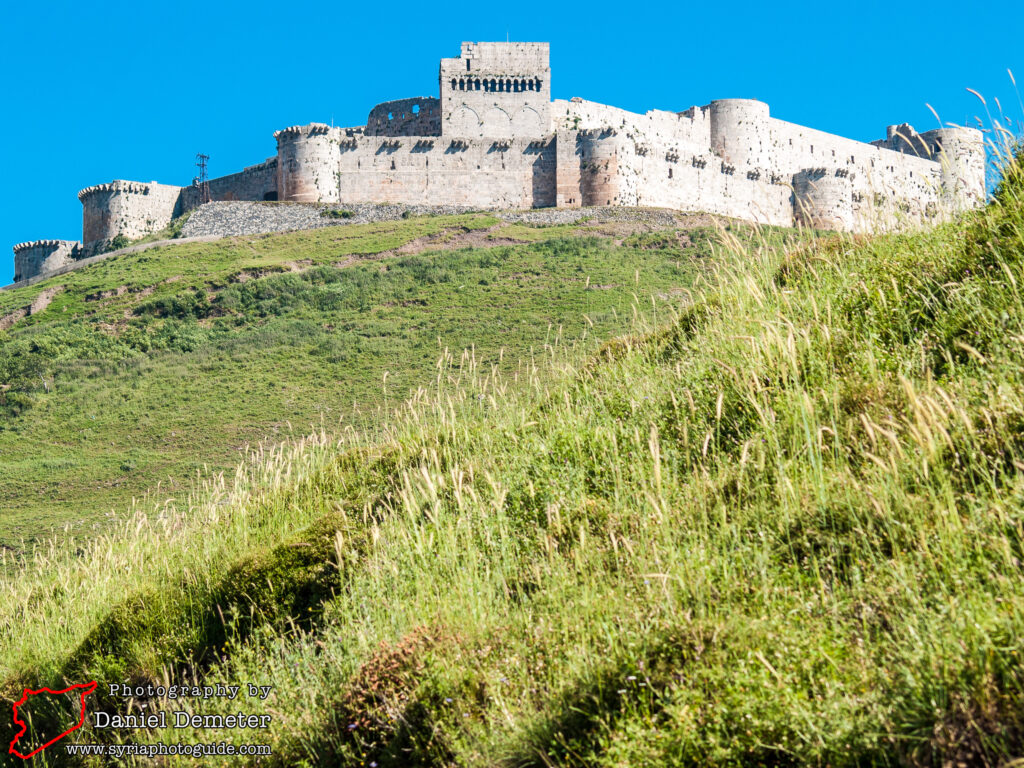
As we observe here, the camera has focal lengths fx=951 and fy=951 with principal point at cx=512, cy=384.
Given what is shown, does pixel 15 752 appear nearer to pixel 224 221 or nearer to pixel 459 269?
pixel 459 269

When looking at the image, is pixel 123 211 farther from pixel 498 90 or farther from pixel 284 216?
pixel 498 90

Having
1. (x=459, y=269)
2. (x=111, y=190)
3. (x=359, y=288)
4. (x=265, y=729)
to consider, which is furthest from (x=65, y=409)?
(x=111, y=190)

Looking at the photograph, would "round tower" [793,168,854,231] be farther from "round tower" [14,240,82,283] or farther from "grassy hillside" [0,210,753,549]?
"round tower" [14,240,82,283]

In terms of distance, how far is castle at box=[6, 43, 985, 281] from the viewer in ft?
177

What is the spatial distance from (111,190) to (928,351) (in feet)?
198

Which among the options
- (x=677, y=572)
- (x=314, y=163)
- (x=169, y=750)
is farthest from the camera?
(x=314, y=163)

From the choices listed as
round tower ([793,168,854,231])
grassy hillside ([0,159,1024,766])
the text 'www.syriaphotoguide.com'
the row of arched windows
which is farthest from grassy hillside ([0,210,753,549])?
round tower ([793,168,854,231])

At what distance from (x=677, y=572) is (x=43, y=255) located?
206 feet

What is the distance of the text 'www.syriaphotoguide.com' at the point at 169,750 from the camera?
4.04 m

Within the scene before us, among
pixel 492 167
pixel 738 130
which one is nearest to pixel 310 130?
pixel 492 167

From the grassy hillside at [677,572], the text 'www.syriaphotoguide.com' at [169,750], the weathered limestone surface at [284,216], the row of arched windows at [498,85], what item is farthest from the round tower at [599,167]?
the text 'www.syriaphotoguide.com' at [169,750]

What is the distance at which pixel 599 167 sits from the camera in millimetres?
53281

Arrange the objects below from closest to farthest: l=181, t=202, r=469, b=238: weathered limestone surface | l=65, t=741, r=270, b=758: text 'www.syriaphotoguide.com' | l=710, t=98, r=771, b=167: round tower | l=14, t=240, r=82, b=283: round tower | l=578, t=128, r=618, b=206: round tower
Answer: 1. l=65, t=741, r=270, b=758: text 'www.syriaphotoguide.com'
2. l=181, t=202, r=469, b=238: weathered limestone surface
3. l=578, t=128, r=618, b=206: round tower
4. l=14, t=240, r=82, b=283: round tower
5. l=710, t=98, r=771, b=167: round tower

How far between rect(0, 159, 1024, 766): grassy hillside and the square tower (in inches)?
2045
